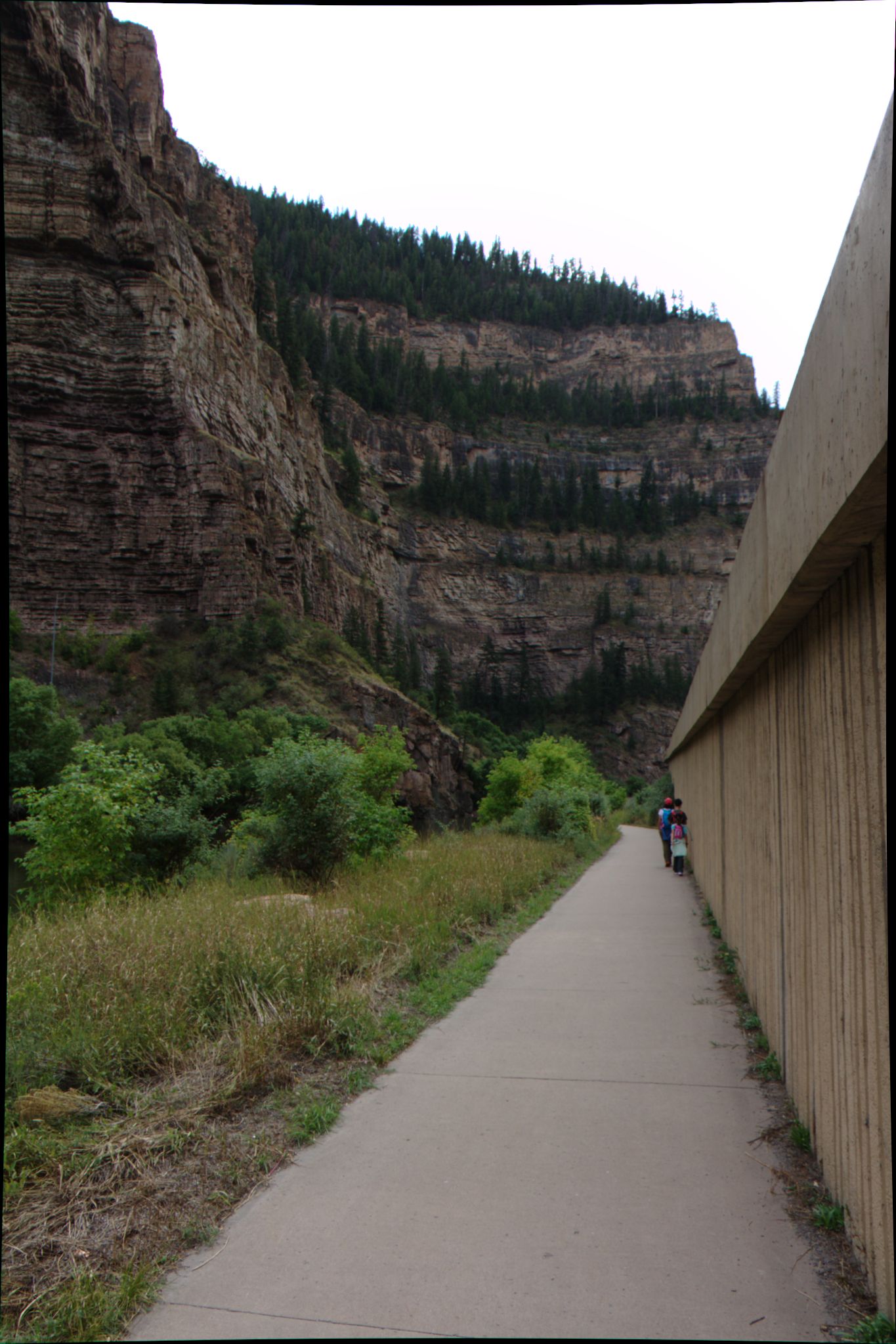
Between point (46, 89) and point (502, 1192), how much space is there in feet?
199

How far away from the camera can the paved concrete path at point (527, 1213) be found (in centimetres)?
288

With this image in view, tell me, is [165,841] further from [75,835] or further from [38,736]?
[38,736]

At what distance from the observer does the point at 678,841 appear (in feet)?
60.2

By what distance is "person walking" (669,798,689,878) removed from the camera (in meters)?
18.3

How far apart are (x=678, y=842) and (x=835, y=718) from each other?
1537cm

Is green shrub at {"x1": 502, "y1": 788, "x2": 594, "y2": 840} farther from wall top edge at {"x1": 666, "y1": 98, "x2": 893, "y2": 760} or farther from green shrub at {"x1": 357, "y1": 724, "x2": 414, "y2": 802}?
wall top edge at {"x1": 666, "y1": 98, "x2": 893, "y2": 760}

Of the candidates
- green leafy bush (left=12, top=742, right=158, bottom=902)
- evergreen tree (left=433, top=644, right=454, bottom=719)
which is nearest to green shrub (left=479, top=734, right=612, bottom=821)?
green leafy bush (left=12, top=742, right=158, bottom=902)

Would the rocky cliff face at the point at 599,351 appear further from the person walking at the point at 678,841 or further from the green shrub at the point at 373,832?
the person walking at the point at 678,841

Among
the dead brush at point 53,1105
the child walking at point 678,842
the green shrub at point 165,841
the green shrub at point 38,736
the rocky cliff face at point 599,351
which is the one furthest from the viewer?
the rocky cliff face at point 599,351

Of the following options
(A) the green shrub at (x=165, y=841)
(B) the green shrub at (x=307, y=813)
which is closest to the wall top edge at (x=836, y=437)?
(B) the green shrub at (x=307, y=813)

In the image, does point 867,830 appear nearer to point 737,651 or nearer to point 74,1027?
point 737,651

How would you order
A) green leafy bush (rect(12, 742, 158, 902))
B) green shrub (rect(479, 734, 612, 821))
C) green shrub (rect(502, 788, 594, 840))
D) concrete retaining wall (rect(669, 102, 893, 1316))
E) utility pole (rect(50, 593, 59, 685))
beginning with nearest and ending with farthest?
concrete retaining wall (rect(669, 102, 893, 1316)), green leafy bush (rect(12, 742, 158, 902)), green shrub (rect(502, 788, 594, 840)), green shrub (rect(479, 734, 612, 821)), utility pole (rect(50, 593, 59, 685))

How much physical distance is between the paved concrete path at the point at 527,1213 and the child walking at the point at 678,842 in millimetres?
12232

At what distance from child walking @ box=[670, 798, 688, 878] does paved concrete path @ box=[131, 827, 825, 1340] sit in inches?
482
